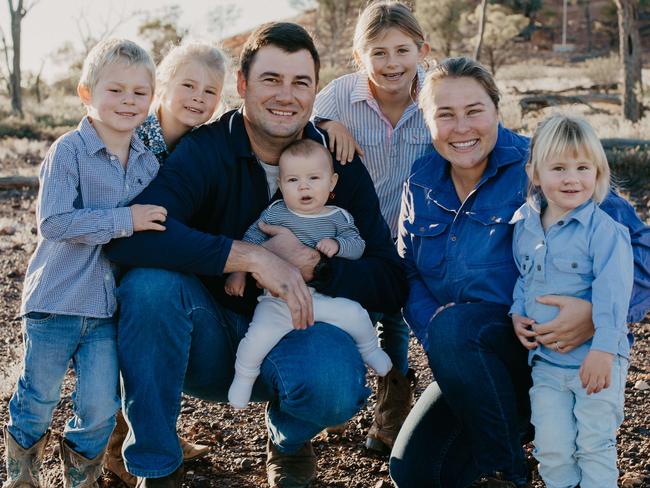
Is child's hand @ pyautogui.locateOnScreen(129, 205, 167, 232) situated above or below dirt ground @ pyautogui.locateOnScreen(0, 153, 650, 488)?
above

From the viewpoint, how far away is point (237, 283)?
3412 millimetres

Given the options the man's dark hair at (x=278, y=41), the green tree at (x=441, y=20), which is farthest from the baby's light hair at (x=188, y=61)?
the green tree at (x=441, y=20)

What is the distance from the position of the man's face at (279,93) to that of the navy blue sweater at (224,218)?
11 cm

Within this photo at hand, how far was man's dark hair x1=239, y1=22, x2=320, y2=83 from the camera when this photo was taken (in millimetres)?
3736

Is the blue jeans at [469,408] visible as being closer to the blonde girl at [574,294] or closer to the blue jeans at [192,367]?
the blonde girl at [574,294]

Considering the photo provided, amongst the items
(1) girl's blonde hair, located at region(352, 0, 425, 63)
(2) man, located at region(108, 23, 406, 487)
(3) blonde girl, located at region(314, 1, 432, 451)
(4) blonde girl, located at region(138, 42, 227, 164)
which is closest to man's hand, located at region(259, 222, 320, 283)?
(2) man, located at region(108, 23, 406, 487)

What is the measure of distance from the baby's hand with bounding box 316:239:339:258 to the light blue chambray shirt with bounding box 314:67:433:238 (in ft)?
3.25

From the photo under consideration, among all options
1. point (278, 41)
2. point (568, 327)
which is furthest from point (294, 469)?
point (278, 41)

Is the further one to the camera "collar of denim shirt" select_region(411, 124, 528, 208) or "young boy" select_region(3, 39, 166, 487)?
"collar of denim shirt" select_region(411, 124, 528, 208)

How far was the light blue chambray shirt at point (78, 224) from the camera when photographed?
3.20 m

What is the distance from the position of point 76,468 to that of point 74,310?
604 millimetres

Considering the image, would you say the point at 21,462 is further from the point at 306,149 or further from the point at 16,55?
the point at 16,55

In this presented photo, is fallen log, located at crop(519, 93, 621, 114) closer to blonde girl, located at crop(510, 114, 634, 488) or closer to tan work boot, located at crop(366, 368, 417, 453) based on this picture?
tan work boot, located at crop(366, 368, 417, 453)

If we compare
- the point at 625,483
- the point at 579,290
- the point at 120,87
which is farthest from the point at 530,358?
the point at 120,87
